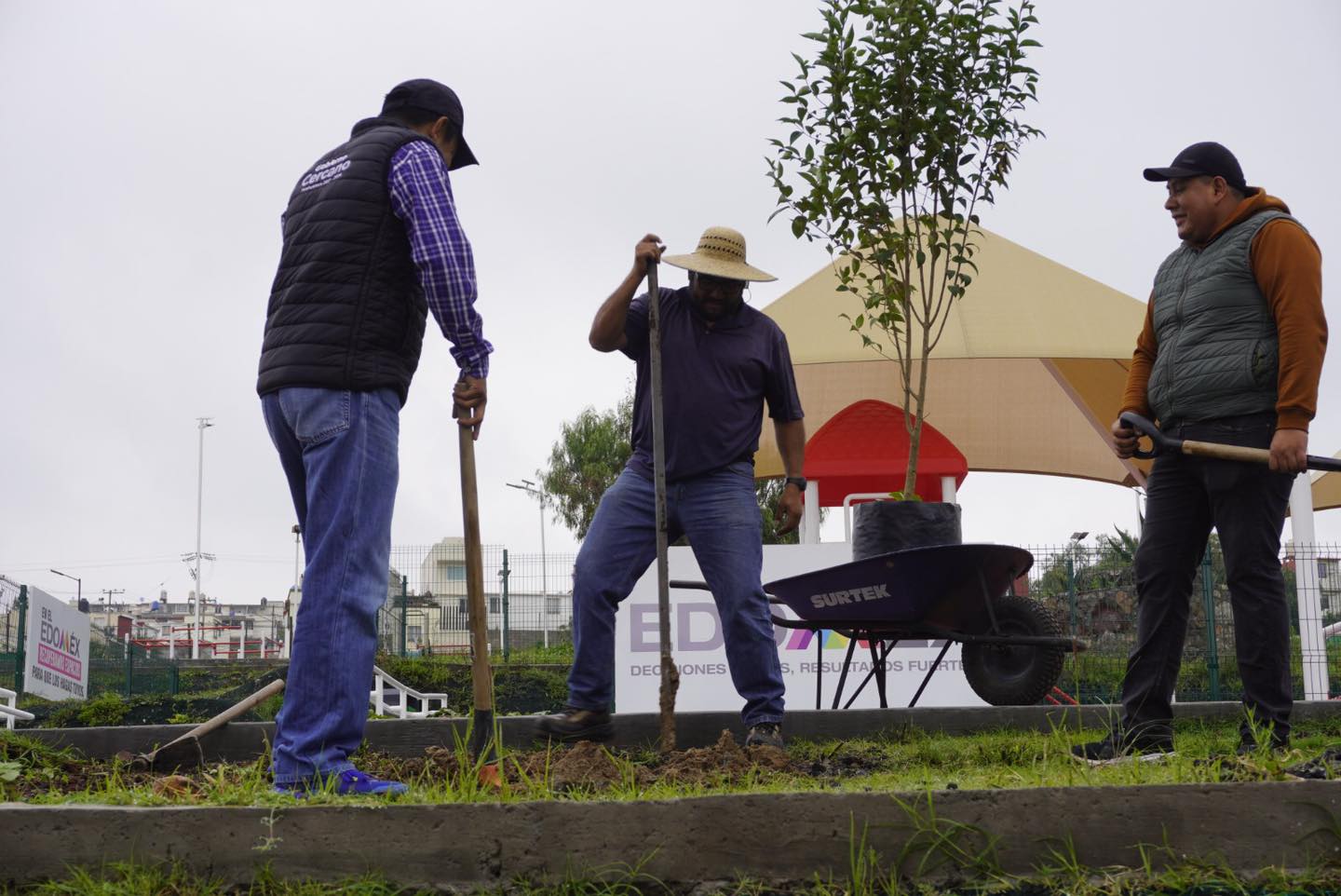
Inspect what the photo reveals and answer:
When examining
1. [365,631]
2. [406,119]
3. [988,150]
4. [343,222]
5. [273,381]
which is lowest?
[365,631]

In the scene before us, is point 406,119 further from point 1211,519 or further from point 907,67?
point 907,67

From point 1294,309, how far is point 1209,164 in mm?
548

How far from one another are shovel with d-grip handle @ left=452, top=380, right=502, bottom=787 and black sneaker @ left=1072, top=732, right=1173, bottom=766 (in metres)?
1.54

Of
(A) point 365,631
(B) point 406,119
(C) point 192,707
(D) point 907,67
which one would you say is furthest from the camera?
(C) point 192,707

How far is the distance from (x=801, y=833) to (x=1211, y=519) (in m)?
2.20

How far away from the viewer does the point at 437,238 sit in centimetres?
305

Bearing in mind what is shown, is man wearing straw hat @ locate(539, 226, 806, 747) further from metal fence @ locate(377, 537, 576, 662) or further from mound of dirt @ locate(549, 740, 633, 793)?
metal fence @ locate(377, 537, 576, 662)

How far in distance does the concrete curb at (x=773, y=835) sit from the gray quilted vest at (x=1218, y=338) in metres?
1.73

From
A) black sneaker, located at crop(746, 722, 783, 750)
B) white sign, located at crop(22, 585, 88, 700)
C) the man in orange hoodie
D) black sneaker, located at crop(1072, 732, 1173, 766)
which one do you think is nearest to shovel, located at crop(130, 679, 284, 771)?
black sneaker, located at crop(746, 722, 783, 750)

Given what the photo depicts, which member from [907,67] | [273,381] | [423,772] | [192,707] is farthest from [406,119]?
[192,707]

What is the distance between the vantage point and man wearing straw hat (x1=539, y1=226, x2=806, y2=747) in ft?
13.5

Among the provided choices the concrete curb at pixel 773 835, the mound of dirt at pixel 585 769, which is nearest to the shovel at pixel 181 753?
the mound of dirt at pixel 585 769

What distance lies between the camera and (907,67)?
6441 mm

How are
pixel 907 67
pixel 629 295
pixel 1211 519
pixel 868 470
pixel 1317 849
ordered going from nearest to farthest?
pixel 1317 849, pixel 1211 519, pixel 629 295, pixel 907 67, pixel 868 470
